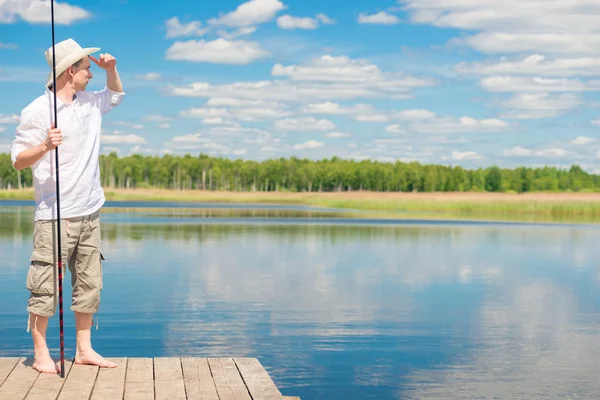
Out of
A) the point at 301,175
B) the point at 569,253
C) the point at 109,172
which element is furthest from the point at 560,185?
the point at 569,253

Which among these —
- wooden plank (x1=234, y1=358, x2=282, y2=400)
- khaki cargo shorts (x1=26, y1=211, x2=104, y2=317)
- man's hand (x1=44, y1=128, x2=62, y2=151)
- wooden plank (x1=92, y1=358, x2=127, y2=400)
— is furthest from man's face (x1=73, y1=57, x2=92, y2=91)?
wooden plank (x1=234, y1=358, x2=282, y2=400)

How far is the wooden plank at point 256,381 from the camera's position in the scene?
5.41m

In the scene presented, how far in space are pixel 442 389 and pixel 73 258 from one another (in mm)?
3458

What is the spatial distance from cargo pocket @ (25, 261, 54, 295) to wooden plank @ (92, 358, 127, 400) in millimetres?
699

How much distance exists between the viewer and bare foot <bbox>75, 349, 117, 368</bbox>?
20.1 ft

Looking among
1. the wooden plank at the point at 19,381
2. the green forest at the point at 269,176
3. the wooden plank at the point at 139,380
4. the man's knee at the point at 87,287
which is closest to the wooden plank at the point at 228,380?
the wooden plank at the point at 139,380

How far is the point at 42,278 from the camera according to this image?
5.95 meters

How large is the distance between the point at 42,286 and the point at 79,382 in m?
0.76

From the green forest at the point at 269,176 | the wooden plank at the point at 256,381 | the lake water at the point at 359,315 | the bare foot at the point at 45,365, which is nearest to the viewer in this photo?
the wooden plank at the point at 256,381

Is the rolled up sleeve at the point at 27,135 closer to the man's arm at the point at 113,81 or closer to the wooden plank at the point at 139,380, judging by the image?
the man's arm at the point at 113,81

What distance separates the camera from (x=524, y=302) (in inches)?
512

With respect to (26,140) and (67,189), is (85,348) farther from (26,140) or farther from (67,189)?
(26,140)

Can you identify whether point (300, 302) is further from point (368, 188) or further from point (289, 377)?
point (368, 188)

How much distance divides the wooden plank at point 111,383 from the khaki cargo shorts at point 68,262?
0.46 metres
